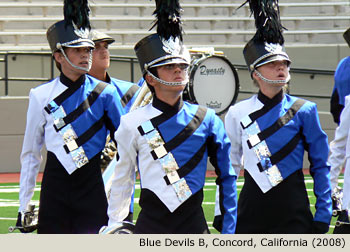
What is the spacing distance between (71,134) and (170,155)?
3.48ft

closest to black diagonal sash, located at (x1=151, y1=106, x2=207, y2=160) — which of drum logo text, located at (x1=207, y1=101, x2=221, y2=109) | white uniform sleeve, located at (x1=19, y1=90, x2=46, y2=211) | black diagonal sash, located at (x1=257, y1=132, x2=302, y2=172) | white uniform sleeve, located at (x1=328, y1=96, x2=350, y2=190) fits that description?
black diagonal sash, located at (x1=257, y1=132, x2=302, y2=172)

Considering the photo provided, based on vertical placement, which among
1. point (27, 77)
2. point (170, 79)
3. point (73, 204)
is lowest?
point (27, 77)

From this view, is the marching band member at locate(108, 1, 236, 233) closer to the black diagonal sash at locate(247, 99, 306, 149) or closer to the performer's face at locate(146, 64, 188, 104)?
the performer's face at locate(146, 64, 188, 104)

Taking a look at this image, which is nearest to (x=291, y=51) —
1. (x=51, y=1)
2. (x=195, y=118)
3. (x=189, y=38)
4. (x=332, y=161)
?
(x=189, y=38)

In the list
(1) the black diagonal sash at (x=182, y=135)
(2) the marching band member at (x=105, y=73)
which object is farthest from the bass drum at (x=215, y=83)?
(1) the black diagonal sash at (x=182, y=135)

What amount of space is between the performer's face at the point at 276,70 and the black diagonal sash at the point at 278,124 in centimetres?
16

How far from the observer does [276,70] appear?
17.0ft

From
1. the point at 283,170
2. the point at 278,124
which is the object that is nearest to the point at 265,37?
the point at 278,124

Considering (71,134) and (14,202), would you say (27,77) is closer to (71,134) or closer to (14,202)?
(14,202)

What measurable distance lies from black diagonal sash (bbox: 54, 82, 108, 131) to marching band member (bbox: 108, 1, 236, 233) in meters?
0.87

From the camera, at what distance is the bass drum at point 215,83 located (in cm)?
1170

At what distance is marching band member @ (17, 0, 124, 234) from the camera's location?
5.13 m

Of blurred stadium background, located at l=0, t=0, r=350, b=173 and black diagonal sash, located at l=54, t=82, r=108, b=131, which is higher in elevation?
black diagonal sash, located at l=54, t=82, r=108, b=131

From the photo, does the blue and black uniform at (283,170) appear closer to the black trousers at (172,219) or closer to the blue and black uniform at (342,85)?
the black trousers at (172,219)
